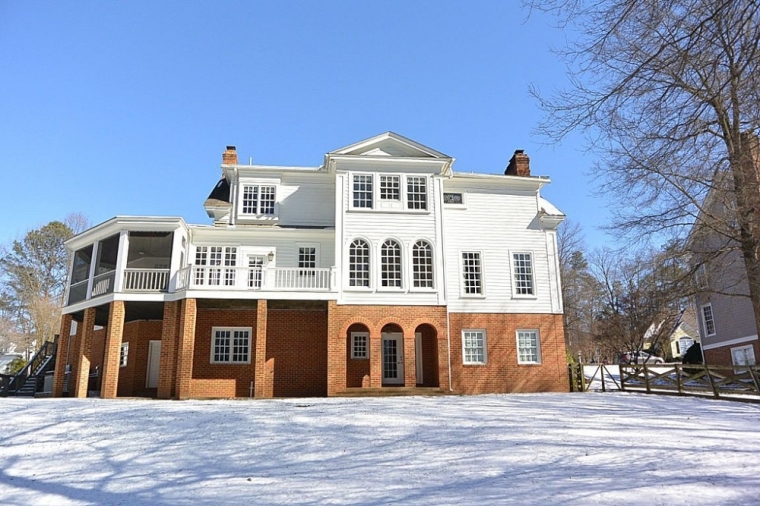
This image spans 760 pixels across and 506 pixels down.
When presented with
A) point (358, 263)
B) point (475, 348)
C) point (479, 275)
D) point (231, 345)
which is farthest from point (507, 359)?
point (231, 345)

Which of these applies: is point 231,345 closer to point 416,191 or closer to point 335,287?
point 335,287

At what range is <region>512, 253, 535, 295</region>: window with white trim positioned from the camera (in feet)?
76.3

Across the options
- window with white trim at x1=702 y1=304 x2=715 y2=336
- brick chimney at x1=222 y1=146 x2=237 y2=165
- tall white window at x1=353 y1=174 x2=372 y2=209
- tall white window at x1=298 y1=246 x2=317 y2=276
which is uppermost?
brick chimney at x1=222 y1=146 x2=237 y2=165

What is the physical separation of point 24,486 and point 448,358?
15.4 meters

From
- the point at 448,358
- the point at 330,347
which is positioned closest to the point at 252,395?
the point at 330,347

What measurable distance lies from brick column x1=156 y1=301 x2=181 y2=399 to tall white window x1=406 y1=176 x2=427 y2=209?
1020cm

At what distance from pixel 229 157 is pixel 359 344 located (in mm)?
11107

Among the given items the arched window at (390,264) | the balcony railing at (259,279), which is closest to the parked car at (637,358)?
the arched window at (390,264)

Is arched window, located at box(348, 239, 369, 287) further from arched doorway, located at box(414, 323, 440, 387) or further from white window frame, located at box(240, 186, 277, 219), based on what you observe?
white window frame, located at box(240, 186, 277, 219)

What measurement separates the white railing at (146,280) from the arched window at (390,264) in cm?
834

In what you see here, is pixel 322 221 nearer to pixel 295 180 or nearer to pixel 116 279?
pixel 295 180

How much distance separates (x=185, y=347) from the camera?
1936 centimetres

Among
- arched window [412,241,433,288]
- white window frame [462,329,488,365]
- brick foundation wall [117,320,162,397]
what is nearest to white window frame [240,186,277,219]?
brick foundation wall [117,320,162,397]

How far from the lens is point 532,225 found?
79.0ft
